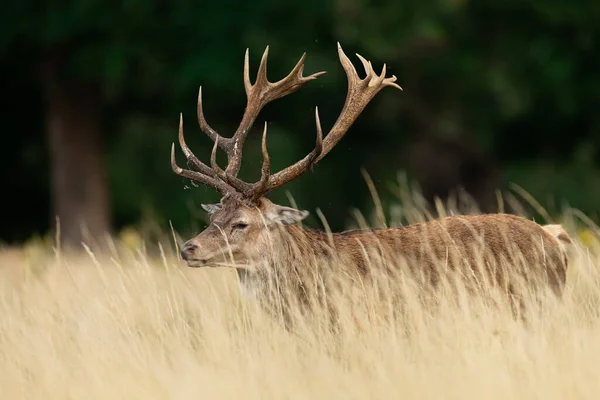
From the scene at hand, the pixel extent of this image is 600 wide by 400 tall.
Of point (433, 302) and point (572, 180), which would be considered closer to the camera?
point (433, 302)

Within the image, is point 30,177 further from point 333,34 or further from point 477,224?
point 477,224

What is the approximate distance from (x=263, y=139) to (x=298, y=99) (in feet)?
31.8

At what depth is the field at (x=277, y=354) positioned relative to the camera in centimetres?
447

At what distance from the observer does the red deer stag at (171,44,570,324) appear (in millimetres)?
6117

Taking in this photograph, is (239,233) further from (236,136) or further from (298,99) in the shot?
(298,99)

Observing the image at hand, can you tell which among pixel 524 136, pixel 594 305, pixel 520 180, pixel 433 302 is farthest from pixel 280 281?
pixel 520 180

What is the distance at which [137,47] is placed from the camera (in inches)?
564

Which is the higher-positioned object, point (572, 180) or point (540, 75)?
point (540, 75)

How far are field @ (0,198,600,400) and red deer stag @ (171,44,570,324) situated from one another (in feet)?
0.70

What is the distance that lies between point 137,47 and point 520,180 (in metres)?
7.30

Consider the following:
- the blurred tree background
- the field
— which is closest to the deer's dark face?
the field

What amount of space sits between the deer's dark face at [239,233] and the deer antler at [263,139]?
0.34ft

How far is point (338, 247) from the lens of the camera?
20.8ft

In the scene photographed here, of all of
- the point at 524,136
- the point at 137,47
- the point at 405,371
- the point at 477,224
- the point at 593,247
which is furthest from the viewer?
the point at 524,136
